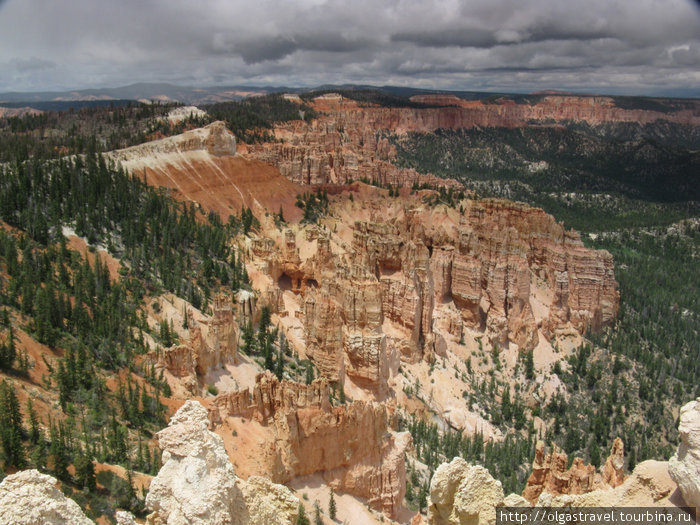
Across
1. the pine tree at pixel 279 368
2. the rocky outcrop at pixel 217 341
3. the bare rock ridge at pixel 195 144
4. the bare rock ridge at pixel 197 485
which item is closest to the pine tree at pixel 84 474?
the bare rock ridge at pixel 197 485

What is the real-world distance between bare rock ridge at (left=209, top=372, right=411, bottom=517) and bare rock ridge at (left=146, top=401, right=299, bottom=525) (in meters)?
7.80

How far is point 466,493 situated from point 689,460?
4.62m

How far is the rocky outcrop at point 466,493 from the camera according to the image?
11.9 metres

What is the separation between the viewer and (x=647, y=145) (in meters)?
181

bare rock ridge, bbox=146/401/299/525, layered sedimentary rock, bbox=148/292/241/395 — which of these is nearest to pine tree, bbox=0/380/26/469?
bare rock ridge, bbox=146/401/299/525

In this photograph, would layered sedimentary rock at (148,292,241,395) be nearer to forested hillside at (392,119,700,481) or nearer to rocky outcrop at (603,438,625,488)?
rocky outcrop at (603,438,625,488)

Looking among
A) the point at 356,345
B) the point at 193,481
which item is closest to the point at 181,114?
the point at 356,345

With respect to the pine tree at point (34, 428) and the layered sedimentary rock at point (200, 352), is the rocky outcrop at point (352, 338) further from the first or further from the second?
the pine tree at point (34, 428)

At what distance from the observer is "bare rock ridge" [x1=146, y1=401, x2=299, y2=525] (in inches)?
379

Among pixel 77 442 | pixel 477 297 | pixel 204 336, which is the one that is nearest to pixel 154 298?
pixel 204 336

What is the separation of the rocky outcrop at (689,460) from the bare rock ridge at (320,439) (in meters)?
13.1

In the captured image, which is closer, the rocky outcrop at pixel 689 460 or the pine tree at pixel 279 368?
the rocky outcrop at pixel 689 460

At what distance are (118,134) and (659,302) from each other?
251 ft

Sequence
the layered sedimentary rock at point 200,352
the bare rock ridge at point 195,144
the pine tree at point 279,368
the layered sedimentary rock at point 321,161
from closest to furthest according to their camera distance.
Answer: the layered sedimentary rock at point 200,352 → the pine tree at point 279,368 → the bare rock ridge at point 195,144 → the layered sedimentary rock at point 321,161
